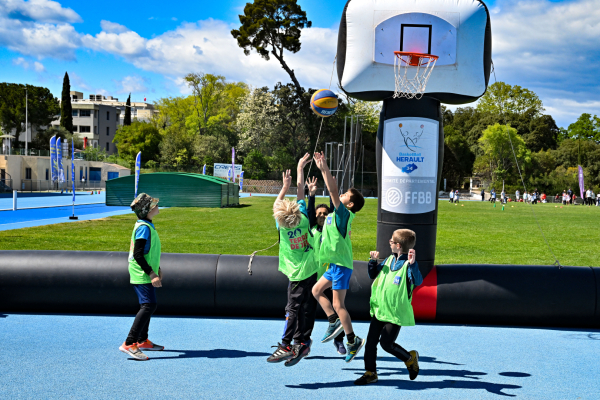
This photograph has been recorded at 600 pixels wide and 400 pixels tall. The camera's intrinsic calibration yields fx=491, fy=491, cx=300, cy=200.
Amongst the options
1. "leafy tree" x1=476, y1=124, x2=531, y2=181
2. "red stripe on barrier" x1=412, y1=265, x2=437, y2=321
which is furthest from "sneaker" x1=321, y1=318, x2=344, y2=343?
"leafy tree" x1=476, y1=124, x2=531, y2=181

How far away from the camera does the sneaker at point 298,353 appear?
477 centimetres

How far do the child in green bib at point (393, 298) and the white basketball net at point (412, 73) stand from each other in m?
2.91

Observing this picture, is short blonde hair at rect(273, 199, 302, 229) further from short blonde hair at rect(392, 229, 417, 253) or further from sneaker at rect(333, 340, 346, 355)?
sneaker at rect(333, 340, 346, 355)

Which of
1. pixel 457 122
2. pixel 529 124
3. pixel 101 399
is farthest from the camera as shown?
pixel 457 122

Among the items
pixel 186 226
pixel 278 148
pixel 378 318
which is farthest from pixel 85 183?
pixel 378 318

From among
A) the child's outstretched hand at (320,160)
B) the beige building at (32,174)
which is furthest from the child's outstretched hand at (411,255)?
the beige building at (32,174)

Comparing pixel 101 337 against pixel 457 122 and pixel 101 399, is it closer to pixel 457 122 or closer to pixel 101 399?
pixel 101 399

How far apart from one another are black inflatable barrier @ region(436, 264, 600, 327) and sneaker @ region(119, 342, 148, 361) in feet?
12.3

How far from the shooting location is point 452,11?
669cm

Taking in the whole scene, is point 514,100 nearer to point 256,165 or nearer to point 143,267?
point 256,165

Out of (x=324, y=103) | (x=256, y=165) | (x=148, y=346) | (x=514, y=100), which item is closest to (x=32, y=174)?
(x=256, y=165)

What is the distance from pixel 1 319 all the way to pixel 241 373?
3.72 m

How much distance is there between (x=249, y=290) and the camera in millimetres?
6559

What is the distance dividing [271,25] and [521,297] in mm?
45529
